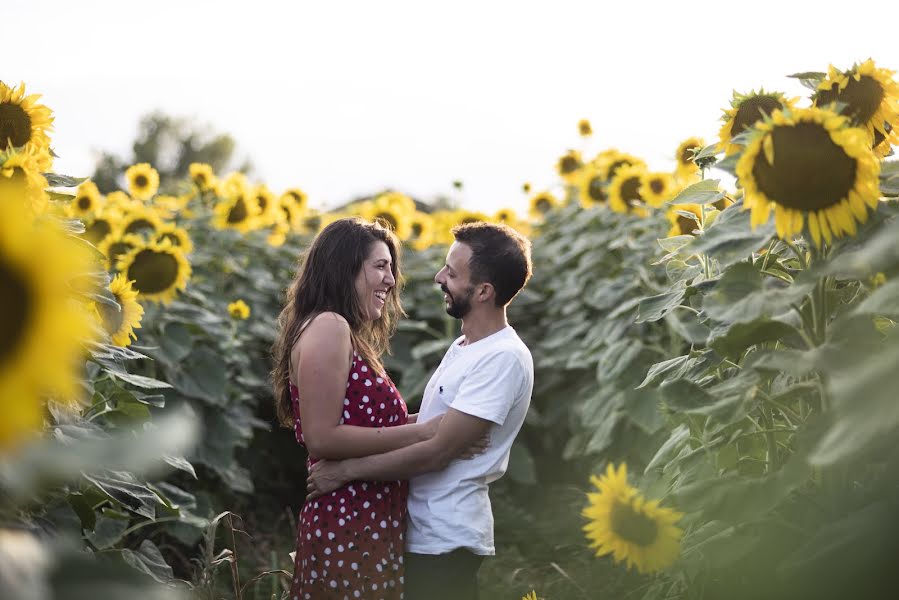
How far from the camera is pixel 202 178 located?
5.99 meters

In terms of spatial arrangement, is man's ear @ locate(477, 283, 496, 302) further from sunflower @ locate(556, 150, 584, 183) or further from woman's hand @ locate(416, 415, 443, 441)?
sunflower @ locate(556, 150, 584, 183)

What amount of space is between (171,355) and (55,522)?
2300 mm

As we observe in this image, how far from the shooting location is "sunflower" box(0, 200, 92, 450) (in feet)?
2.05

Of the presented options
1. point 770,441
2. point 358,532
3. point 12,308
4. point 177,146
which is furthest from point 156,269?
point 177,146

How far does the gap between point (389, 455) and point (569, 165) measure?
484 centimetres

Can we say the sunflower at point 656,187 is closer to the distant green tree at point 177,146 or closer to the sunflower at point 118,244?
the sunflower at point 118,244

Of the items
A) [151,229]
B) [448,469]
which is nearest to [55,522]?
[448,469]

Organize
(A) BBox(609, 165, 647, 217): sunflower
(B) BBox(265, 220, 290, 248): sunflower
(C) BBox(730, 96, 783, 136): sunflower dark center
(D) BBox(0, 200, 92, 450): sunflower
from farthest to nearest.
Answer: (B) BBox(265, 220, 290, 248): sunflower → (A) BBox(609, 165, 647, 217): sunflower → (C) BBox(730, 96, 783, 136): sunflower dark center → (D) BBox(0, 200, 92, 450): sunflower

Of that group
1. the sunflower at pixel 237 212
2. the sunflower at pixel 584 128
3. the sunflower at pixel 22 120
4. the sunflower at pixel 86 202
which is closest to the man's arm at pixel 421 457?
the sunflower at pixel 22 120

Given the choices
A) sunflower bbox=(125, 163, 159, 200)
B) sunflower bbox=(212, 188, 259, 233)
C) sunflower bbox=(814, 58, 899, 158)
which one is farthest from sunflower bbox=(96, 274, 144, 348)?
sunflower bbox=(125, 163, 159, 200)

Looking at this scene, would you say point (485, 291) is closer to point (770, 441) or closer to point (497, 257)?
point (497, 257)

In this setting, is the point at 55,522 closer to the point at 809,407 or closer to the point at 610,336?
the point at 809,407

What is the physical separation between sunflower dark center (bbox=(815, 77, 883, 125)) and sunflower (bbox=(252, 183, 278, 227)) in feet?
15.4

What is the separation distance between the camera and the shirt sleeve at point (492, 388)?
2.45 metres
